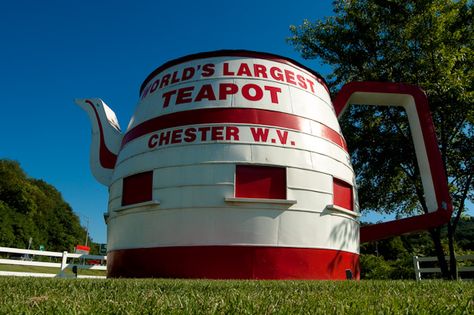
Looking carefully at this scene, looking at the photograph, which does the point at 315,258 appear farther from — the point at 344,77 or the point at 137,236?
the point at 344,77

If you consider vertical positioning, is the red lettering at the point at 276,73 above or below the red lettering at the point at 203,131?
above

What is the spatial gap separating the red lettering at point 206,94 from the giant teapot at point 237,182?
0.03 metres

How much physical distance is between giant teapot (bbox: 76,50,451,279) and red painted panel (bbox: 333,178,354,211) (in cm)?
3

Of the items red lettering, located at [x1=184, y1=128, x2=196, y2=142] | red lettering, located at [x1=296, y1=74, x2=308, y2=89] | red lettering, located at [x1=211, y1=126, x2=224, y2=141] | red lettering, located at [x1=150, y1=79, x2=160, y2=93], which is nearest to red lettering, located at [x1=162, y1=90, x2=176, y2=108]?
red lettering, located at [x1=150, y1=79, x2=160, y2=93]

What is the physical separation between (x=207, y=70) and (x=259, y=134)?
2190 mm

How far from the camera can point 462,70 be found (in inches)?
502

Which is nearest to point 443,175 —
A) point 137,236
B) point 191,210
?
point 191,210

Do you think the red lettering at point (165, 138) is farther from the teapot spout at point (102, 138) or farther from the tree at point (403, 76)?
the tree at point (403, 76)

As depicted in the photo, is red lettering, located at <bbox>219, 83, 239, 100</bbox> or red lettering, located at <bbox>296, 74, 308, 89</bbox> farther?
red lettering, located at <bbox>296, 74, 308, 89</bbox>

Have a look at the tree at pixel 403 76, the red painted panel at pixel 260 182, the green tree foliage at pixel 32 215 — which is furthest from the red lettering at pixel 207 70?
the green tree foliage at pixel 32 215

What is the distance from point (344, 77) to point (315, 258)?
29.3ft

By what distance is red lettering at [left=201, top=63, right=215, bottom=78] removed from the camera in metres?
9.42

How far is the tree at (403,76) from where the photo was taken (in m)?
12.7

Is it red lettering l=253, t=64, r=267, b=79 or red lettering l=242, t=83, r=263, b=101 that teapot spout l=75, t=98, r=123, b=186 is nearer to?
red lettering l=242, t=83, r=263, b=101
